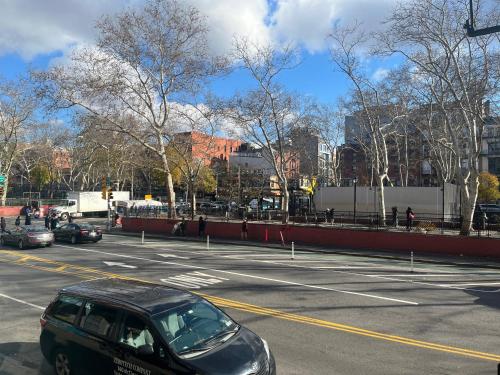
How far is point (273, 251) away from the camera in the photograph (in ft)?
79.3

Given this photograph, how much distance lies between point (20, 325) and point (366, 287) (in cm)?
952

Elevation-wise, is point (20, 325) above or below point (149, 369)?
below

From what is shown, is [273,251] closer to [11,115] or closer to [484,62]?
[484,62]

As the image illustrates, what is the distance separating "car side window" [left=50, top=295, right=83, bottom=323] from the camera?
6.29 m

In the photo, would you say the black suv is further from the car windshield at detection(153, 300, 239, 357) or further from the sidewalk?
the sidewalk

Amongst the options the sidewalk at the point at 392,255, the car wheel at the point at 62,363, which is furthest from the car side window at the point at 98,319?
the sidewalk at the point at 392,255

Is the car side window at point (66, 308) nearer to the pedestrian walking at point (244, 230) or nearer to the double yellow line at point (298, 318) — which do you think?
the double yellow line at point (298, 318)

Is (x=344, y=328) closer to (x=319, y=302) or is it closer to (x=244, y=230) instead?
(x=319, y=302)

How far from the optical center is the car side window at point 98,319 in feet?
18.9

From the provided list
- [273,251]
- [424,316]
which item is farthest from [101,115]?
[424,316]

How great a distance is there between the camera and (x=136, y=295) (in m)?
6.14

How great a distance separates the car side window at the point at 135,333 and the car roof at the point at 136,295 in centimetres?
15

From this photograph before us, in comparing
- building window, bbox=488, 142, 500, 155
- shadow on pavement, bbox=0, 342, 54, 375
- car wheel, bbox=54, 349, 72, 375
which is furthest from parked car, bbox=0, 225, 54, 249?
building window, bbox=488, 142, 500, 155

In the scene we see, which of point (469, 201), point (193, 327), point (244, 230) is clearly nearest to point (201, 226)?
point (244, 230)
